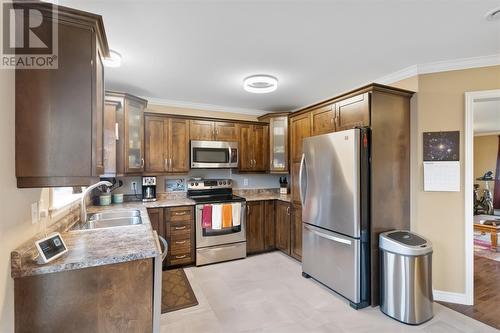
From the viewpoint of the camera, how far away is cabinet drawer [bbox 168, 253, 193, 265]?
3293 mm

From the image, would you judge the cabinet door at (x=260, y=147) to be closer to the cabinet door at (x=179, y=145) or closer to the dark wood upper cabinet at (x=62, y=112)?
the cabinet door at (x=179, y=145)

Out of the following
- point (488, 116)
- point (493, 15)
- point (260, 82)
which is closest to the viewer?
Result: point (493, 15)

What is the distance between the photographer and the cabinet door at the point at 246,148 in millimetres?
4117

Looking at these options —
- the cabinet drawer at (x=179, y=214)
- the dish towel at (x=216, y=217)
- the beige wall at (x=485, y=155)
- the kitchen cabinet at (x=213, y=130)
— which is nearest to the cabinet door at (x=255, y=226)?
the dish towel at (x=216, y=217)

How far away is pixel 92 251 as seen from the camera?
1.40 m

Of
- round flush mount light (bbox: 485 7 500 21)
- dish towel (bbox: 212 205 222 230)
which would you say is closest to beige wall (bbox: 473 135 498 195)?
round flush mount light (bbox: 485 7 500 21)

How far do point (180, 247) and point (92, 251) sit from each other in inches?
79.9

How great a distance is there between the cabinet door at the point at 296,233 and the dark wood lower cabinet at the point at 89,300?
2.35 m

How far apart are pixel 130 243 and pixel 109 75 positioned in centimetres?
228

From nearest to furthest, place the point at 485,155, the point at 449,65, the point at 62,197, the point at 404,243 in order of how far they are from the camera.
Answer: the point at 62,197
the point at 404,243
the point at 449,65
the point at 485,155

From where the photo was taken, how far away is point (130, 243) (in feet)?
5.08

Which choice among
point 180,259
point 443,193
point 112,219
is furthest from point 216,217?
point 443,193

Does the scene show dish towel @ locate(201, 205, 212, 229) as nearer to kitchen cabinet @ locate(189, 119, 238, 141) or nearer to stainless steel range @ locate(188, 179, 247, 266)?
stainless steel range @ locate(188, 179, 247, 266)

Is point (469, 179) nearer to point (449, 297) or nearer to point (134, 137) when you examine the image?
point (449, 297)
